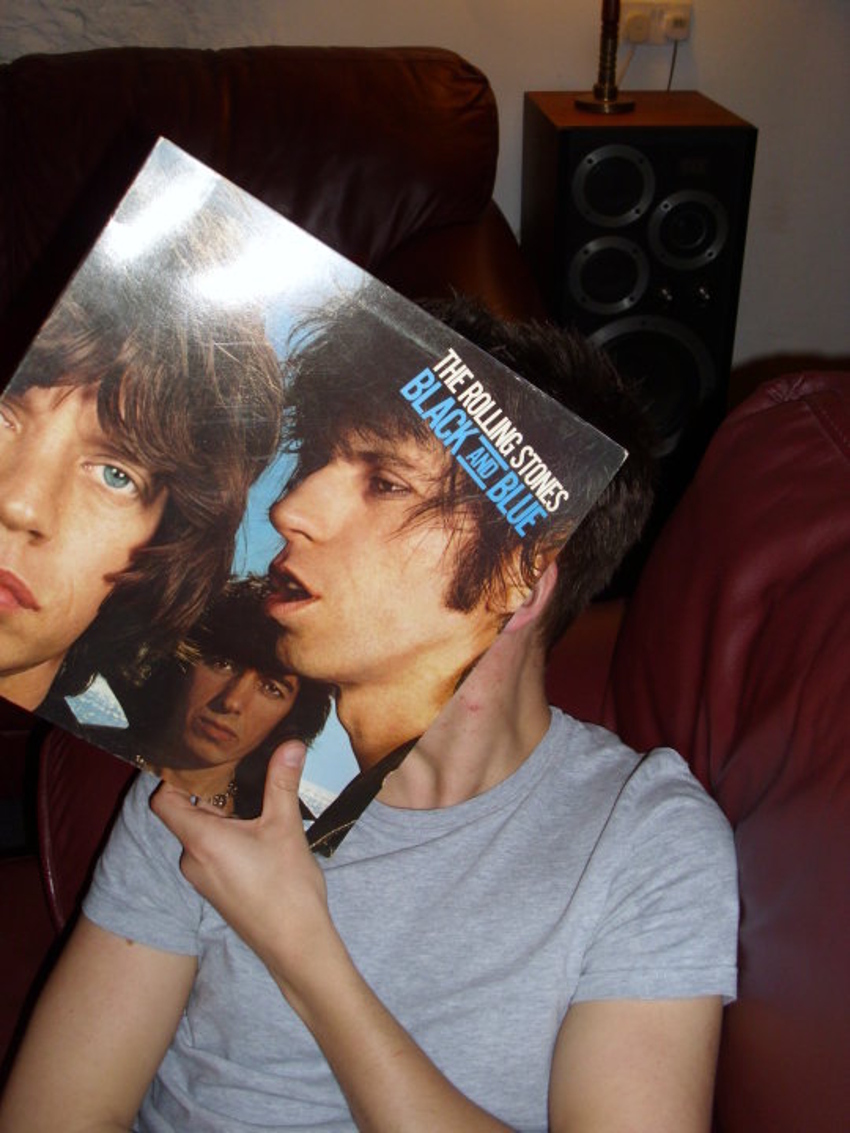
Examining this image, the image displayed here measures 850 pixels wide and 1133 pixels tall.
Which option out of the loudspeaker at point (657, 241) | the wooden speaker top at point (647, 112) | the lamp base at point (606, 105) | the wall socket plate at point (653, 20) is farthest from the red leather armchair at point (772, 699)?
the wall socket plate at point (653, 20)

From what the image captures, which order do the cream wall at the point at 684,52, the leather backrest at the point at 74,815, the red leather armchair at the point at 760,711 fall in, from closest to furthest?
the red leather armchair at the point at 760,711 → the leather backrest at the point at 74,815 → the cream wall at the point at 684,52

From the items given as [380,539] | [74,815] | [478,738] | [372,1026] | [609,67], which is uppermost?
[609,67]

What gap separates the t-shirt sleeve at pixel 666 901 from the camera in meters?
0.79

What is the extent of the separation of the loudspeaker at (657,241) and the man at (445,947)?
1.28m

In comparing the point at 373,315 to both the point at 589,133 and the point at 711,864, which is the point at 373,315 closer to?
the point at 711,864

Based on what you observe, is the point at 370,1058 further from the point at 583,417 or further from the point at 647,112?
the point at 647,112

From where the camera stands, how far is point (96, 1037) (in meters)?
0.87

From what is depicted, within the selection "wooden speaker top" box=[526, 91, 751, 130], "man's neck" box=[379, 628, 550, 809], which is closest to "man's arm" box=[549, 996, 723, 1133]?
"man's neck" box=[379, 628, 550, 809]

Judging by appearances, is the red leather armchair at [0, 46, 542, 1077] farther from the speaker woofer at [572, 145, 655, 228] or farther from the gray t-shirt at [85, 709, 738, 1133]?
the gray t-shirt at [85, 709, 738, 1133]

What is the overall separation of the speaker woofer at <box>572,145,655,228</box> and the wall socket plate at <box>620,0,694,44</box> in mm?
506

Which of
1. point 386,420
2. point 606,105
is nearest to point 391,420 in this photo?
point 386,420

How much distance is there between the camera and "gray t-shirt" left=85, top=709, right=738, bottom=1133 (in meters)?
0.82

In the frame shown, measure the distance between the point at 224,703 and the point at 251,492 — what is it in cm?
13

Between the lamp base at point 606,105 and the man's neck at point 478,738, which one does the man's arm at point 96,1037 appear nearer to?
the man's neck at point 478,738
